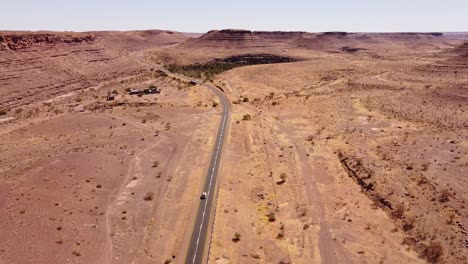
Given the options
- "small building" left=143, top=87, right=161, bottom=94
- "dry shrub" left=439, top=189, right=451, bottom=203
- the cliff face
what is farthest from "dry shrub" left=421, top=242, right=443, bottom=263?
the cliff face

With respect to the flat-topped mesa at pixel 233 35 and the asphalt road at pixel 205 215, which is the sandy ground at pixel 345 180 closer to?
the asphalt road at pixel 205 215

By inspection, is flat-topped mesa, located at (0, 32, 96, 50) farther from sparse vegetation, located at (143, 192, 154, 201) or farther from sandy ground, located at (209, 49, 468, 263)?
sparse vegetation, located at (143, 192, 154, 201)

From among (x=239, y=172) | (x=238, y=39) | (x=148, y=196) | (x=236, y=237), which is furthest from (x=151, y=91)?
(x=238, y=39)

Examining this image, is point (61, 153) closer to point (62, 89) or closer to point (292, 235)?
point (292, 235)

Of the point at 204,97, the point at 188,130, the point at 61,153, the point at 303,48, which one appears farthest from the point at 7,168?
the point at 303,48

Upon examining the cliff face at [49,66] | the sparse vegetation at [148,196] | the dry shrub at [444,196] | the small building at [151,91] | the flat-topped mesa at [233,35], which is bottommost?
the dry shrub at [444,196]

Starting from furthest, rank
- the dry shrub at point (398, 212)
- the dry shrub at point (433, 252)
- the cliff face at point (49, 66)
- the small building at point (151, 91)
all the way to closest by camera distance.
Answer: the small building at point (151, 91) → the cliff face at point (49, 66) → the dry shrub at point (398, 212) → the dry shrub at point (433, 252)

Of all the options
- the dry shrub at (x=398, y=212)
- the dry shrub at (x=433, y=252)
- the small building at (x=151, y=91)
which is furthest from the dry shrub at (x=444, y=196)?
the small building at (x=151, y=91)

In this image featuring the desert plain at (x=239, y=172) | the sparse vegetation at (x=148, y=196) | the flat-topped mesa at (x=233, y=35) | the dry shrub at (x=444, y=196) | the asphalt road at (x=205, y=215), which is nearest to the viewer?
the asphalt road at (x=205, y=215)
